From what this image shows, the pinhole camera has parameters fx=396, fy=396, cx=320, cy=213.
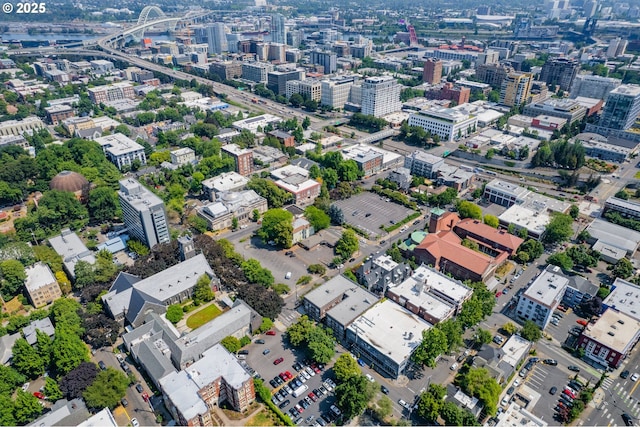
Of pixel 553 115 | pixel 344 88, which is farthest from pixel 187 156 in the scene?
pixel 553 115

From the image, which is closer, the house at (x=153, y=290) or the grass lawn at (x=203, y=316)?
the house at (x=153, y=290)

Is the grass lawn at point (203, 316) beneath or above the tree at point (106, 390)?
beneath

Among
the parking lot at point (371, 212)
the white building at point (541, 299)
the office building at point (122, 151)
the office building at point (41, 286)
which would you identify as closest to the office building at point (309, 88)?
the office building at point (122, 151)

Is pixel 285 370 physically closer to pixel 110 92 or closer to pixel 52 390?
pixel 52 390

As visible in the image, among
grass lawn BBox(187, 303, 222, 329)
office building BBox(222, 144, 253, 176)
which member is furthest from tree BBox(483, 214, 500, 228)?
office building BBox(222, 144, 253, 176)

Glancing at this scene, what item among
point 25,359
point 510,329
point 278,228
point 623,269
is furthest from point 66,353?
point 623,269

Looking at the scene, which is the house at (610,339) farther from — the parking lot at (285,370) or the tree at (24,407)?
the tree at (24,407)

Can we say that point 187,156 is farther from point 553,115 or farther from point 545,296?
point 553,115
